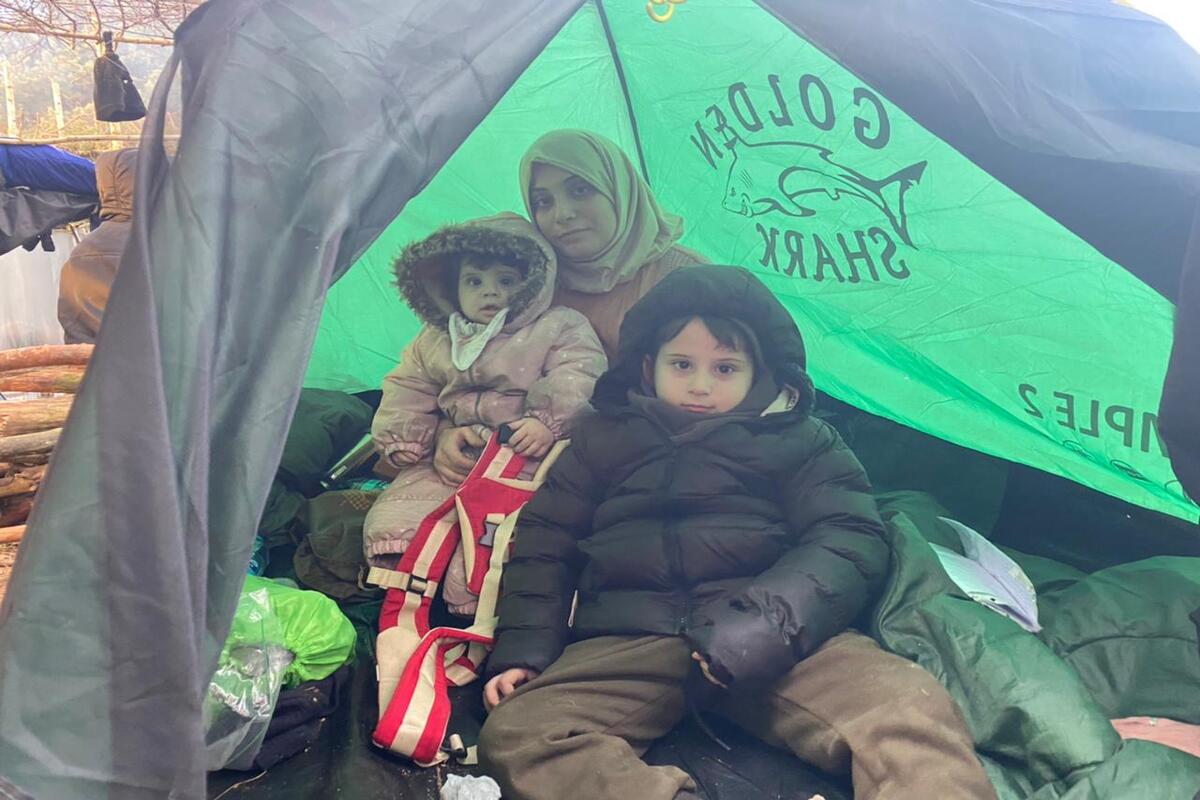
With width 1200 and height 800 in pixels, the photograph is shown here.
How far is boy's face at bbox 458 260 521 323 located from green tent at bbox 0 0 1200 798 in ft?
2.06

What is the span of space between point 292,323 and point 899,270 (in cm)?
131

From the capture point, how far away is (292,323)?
908 millimetres

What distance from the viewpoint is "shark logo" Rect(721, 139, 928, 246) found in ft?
5.45

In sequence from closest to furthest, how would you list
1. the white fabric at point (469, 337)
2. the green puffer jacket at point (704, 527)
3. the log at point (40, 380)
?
the green puffer jacket at point (704, 527)
the white fabric at point (469, 337)
the log at point (40, 380)

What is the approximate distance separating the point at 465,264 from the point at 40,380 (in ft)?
3.87

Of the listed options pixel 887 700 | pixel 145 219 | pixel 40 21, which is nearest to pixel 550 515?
pixel 887 700

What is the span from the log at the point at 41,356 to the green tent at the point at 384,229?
159 centimetres

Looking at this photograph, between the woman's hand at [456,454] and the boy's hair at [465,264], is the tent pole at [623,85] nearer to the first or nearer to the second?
the boy's hair at [465,264]

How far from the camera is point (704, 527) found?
1.50 meters

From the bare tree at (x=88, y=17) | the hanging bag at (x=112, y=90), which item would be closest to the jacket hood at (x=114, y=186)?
the hanging bag at (x=112, y=90)

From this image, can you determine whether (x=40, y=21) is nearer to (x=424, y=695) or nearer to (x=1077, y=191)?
(x=424, y=695)

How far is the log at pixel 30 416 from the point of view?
1915 mm

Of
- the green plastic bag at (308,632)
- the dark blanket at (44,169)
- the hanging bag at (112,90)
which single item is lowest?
the green plastic bag at (308,632)

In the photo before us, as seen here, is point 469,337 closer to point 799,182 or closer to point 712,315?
point 712,315
